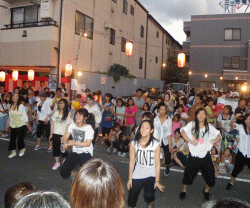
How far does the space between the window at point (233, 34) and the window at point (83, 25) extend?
63.3 ft

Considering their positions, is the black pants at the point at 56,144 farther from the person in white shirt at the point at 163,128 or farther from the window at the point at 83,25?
the window at the point at 83,25

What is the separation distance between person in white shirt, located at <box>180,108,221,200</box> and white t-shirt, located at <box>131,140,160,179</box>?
3.96 feet

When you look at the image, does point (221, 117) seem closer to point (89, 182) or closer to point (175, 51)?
point (89, 182)

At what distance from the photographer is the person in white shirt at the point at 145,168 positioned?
153 inches

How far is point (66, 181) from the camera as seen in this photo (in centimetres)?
573

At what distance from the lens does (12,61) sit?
54.7 ft

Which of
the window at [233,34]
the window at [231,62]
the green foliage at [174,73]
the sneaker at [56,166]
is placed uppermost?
the window at [233,34]

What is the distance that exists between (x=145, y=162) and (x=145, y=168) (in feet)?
0.31

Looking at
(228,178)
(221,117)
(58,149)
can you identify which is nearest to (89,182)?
(58,149)

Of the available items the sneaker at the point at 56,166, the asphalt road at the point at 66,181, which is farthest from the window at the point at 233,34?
the sneaker at the point at 56,166

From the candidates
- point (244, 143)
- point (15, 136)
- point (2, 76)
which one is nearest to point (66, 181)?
point (15, 136)

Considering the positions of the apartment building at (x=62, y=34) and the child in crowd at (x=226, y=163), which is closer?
the child in crowd at (x=226, y=163)

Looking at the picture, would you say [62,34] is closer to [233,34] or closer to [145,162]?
[145,162]

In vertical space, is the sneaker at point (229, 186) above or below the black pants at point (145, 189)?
below
